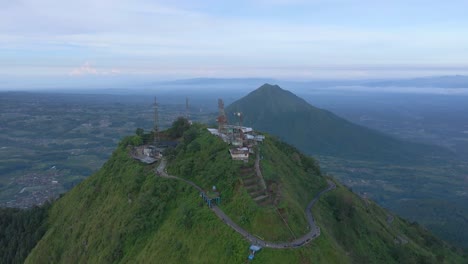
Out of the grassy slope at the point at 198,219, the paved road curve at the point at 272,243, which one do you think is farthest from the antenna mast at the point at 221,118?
the paved road curve at the point at 272,243

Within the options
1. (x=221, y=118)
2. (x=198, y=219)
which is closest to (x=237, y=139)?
(x=221, y=118)

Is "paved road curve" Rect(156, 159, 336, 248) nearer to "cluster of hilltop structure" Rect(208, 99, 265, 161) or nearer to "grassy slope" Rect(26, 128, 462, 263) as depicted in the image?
"grassy slope" Rect(26, 128, 462, 263)

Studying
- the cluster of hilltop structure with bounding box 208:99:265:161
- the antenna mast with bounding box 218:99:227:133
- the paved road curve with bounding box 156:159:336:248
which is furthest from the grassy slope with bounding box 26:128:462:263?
the antenna mast with bounding box 218:99:227:133

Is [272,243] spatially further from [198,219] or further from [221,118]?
[221,118]

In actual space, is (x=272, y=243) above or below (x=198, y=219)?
below

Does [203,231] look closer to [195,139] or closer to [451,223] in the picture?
[195,139]

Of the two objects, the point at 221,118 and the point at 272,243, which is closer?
the point at 272,243

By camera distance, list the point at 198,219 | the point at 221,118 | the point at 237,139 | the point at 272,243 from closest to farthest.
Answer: the point at 272,243 < the point at 198,219 < the point at 237,139 < the point at 221,118

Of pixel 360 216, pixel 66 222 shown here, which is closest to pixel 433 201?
pixel 360 216
